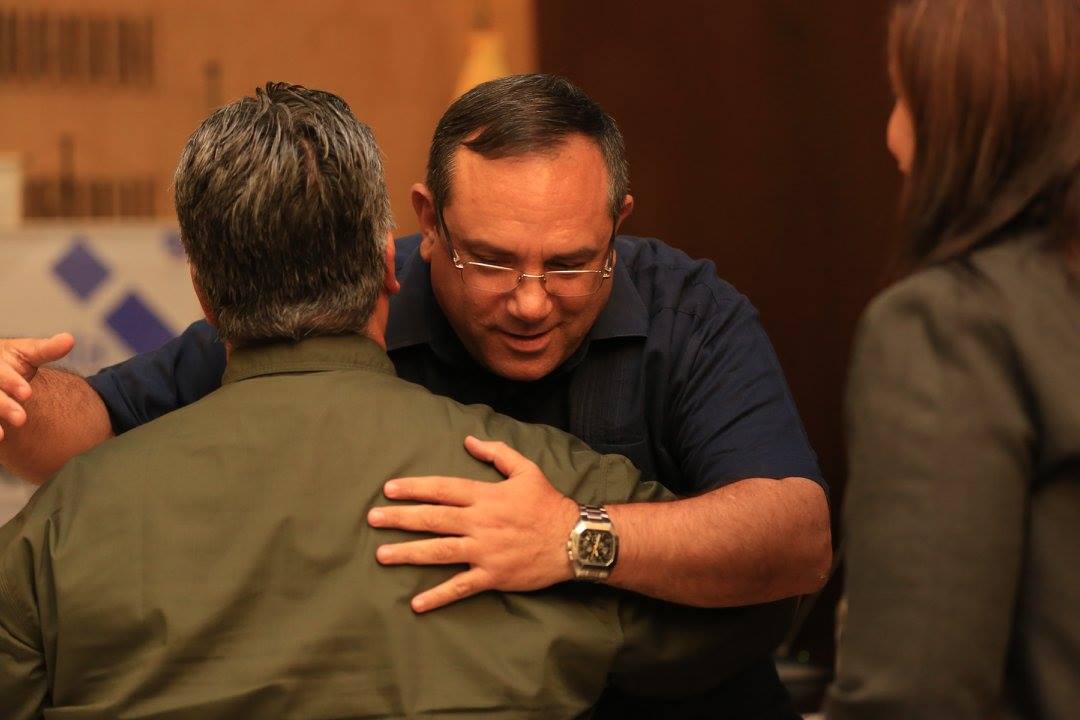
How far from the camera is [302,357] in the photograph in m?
1.49

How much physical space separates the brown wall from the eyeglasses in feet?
7.02

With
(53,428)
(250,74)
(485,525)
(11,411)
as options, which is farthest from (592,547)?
(250,74)

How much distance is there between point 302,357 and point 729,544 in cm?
62

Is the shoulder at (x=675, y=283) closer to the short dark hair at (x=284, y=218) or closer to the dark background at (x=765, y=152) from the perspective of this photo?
the short dark hair at (x=284, y=218)

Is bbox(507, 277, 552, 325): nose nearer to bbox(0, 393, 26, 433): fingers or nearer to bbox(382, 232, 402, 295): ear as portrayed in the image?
bbox(382, 232, 402, 295): ear

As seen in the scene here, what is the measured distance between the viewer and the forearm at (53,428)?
1.91 metres

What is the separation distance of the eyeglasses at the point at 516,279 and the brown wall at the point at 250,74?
7.02 feet

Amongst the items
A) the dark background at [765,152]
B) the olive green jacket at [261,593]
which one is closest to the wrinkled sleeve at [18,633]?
the olive green jacket at [261,593]

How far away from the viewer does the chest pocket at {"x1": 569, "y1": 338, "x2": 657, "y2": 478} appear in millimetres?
2074

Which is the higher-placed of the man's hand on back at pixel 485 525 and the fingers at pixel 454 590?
the man's hand on back at pixel 485 525

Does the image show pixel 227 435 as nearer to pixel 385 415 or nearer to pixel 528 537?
pixel 385 415

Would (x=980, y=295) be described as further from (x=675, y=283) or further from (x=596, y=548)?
(x=675, y=283)

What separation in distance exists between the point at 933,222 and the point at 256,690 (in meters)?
0.78

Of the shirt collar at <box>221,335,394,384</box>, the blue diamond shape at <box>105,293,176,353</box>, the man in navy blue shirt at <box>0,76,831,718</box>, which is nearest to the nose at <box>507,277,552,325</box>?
the man in navy blue shirt at <box>0,76,831,718</box>
